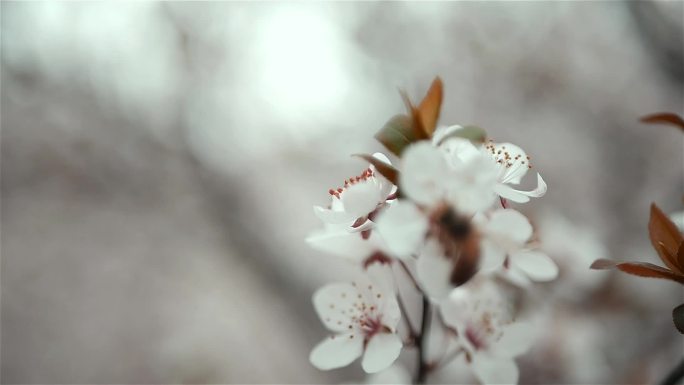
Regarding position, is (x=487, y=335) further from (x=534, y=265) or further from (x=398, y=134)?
(x=398, y=134)

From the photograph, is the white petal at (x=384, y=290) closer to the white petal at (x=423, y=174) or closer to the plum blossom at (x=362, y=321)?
the plum blossom at (x=362, y=321)

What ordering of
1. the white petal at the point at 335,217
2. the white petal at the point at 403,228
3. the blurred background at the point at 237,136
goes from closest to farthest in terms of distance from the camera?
1. the white petal at the point at 403,228
2. the white petal at the point at 335,217
3. the blurred background at the point at 237,136

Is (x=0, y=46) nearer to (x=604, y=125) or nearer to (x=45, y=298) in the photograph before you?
(x=45, y=298)

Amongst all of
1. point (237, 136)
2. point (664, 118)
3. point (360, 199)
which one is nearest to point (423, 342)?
point (360, 199)

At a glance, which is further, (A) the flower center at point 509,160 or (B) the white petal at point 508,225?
(A) the flower center at point 509,160

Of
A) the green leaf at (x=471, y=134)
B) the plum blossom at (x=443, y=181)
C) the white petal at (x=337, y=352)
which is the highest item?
the green leaf at (x=471, y=134)

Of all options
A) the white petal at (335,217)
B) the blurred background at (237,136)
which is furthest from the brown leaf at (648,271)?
the blurred background at (237,136)
